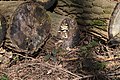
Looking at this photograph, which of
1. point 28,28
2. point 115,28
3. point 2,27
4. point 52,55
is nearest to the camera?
Result: point 2,27

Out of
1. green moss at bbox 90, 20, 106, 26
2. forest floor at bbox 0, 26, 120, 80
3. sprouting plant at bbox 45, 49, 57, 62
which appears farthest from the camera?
green moss at bbox 90, 20, 106, 26

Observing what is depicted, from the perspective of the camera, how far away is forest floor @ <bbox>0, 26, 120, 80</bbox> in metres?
3.76

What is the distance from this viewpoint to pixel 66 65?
408cm

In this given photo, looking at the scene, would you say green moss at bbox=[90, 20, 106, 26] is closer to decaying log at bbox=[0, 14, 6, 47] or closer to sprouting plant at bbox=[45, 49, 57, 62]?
sprouting plant at bbox=[45, 49, 57, 62]

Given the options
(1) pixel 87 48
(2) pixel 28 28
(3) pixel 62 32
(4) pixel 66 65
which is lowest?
(4) pixel 66 65

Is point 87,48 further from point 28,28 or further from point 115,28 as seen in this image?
point 28,28

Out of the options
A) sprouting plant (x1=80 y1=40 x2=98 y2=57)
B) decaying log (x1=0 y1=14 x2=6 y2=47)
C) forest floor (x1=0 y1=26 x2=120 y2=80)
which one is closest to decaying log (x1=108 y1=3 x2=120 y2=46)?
forest floor (x1=0 y1=26 x2=120 y2=80)

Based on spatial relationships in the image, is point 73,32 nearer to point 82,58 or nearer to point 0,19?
point 82,58

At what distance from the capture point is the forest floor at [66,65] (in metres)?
3.76

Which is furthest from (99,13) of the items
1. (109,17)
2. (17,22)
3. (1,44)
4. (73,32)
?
(1,44)

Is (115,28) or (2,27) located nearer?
(2,27)

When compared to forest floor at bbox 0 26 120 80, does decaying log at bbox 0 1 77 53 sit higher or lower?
higher

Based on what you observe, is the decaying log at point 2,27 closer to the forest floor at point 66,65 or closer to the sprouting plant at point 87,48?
the forest floor at point 66,65

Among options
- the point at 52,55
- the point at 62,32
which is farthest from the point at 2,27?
the point at 62,32
